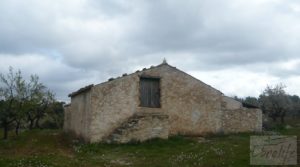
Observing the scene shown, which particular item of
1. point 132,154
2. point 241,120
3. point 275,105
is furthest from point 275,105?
point 132,154

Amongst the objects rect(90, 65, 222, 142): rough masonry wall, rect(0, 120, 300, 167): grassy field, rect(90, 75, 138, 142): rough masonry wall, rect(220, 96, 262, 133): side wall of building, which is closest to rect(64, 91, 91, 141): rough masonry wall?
rect(90, 75, 138, 142): rough masonry wall

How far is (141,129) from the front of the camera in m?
25.5

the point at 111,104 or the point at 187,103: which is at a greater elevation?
the point at 187,103

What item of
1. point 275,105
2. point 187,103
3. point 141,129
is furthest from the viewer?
point 275,105

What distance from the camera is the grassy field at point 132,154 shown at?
17.7m

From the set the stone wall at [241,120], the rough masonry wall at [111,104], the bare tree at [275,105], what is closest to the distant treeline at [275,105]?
the bare tree at [275,105]

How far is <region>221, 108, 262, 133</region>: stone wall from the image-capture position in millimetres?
30556

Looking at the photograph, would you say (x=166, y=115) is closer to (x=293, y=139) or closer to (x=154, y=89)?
(x=154, y=89)

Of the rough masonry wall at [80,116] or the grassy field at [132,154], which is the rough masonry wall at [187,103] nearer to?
the grassy field at [132,154]

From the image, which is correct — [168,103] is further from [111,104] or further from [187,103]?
[111,104]

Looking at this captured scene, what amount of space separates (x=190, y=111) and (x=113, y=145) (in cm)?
693

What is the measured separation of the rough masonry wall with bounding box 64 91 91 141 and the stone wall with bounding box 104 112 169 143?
179 centimetres

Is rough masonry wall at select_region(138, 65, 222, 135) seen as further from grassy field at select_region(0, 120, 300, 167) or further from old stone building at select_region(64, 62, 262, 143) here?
grassy field at select_region(0, 120, 300, 167)

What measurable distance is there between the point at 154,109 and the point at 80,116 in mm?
5019
